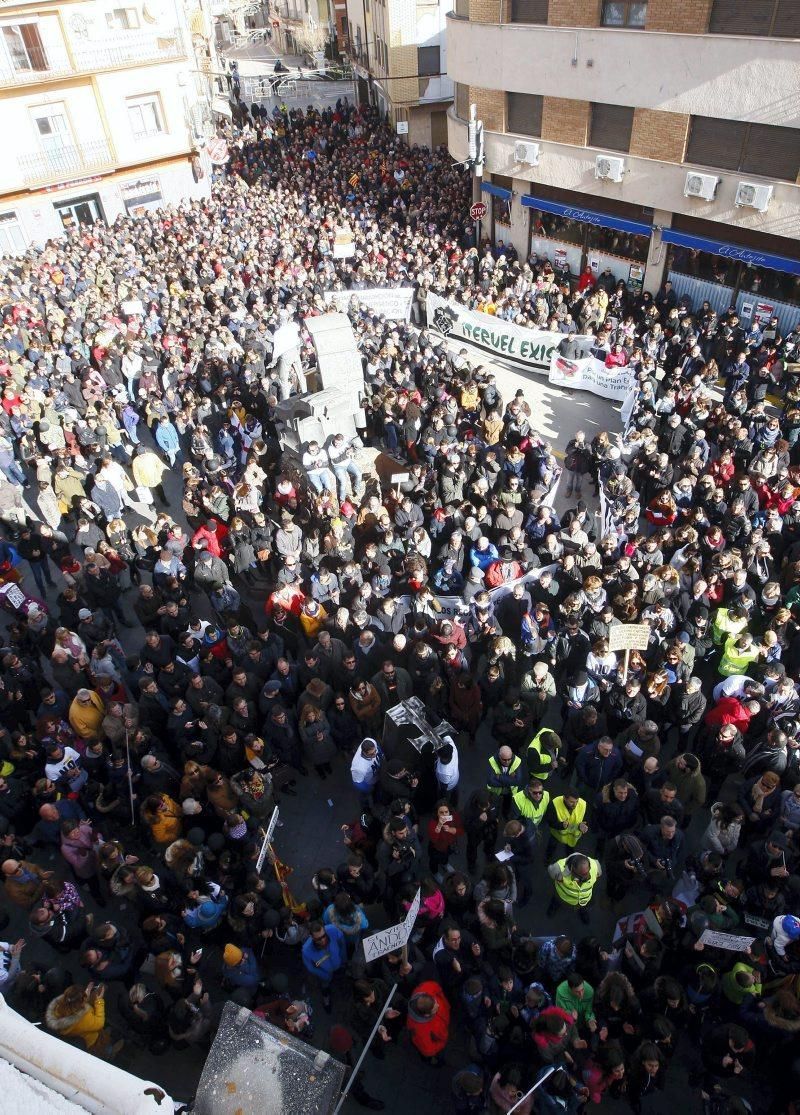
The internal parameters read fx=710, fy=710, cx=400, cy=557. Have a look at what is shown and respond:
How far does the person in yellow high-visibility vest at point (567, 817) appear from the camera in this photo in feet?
21.5

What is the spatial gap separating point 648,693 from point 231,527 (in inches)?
234

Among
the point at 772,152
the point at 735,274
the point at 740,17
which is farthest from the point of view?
the point at 735,274

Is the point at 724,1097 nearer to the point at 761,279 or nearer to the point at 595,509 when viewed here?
the point at 595,509

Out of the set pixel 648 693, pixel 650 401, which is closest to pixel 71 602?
pixel 648 693

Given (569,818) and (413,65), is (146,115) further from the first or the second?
(569,818)

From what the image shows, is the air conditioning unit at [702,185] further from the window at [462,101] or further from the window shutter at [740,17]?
the window at [462,101]

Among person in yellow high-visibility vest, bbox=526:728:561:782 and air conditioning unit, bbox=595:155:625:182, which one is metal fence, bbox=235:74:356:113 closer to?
air conditioning unit, bbox=595:155:625:182

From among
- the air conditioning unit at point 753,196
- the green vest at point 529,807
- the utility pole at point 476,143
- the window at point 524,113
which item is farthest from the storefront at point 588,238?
the green vest at point 529,807

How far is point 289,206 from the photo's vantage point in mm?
25656

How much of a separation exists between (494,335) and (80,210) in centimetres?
2307

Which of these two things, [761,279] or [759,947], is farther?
[761,279]

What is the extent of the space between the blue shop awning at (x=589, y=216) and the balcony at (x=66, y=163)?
63.5ft

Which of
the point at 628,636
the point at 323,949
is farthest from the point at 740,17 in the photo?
the point at 323,949

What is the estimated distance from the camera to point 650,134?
17.3m
